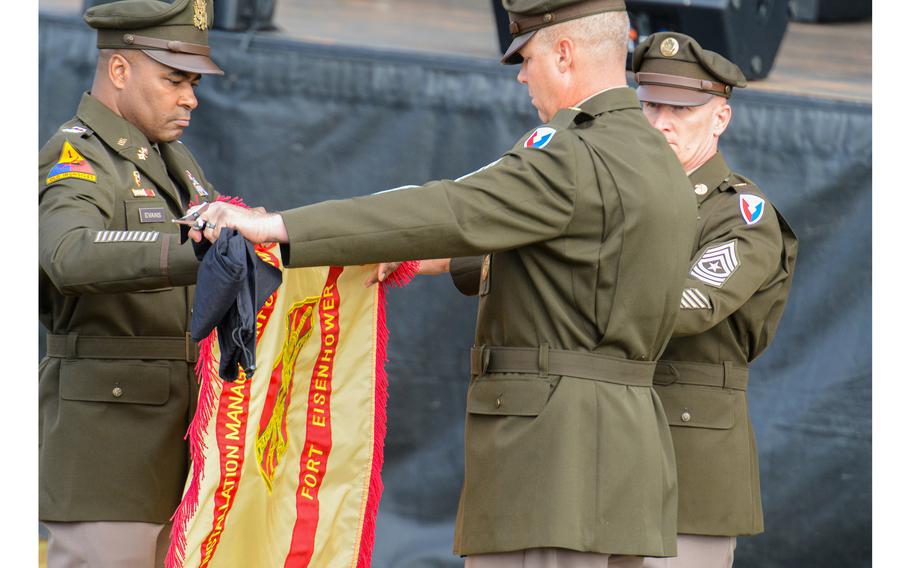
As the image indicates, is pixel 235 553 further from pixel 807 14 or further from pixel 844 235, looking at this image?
pixel 807 14

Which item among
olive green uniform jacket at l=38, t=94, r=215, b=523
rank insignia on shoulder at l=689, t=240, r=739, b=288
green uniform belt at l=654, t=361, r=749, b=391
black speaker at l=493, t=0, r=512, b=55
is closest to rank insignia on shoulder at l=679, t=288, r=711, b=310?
rank insignia on shoulder at l=689, t=240, r=739, b=288

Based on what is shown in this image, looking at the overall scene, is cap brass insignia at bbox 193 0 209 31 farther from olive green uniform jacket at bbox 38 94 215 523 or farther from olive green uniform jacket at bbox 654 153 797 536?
olive green uniform jacket at bbox 654 153 797 536

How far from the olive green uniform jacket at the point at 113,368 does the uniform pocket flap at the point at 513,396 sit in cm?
91

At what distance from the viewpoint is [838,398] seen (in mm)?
4629

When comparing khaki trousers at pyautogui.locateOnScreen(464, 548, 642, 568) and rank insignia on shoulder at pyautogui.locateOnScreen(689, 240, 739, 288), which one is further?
rank insignia on shoulder at pyautogui.locateOnScreen(689, 240, 739, 288)

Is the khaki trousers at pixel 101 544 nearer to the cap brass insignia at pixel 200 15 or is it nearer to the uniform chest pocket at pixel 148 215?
the uniform chest pocket at pixel 148 215

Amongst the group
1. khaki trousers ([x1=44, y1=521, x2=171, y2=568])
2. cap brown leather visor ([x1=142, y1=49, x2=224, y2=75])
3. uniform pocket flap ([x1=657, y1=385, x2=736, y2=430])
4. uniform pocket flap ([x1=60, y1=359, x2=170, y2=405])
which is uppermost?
cap brown leather visor ([x1=142, y1=49, x2=224, y2=75])

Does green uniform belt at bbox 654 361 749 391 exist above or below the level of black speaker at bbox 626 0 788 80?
below

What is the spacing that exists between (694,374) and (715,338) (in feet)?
0.35

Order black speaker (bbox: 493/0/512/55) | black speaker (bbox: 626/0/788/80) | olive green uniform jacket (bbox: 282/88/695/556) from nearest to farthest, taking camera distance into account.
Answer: olive green uniform jacket (bbox: 282/88/695/556), black speaker (bbox: 626/0/788/80), black speaker (bbox: 493/0/512/55)

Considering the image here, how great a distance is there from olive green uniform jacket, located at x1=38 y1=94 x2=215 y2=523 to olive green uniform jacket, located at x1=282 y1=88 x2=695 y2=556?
33.5 inches

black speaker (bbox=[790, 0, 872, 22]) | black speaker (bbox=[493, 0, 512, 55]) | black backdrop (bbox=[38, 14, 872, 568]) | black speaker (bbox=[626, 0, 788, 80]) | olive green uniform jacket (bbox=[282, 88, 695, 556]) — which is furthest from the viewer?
black speaker (bbox=[790, 0, 872, 22])

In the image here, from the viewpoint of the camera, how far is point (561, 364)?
2.75 metres

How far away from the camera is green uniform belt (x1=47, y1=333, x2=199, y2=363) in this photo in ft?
10.9
